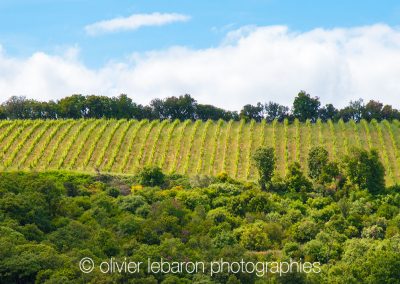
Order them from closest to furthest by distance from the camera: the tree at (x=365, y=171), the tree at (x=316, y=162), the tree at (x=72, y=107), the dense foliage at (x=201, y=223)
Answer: the dense foliage at (x=201, y=223) → the tree at (x=365, y=171) → the tree at (x=316, y=162) → the tree at (x=72, y=107)

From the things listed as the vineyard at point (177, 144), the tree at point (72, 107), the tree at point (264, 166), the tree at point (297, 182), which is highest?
the tree at point (72, 107)

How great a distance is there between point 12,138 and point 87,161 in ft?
44.0

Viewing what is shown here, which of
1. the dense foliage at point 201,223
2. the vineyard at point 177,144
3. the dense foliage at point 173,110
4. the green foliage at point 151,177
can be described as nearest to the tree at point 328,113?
the dense foliage at point 173,110

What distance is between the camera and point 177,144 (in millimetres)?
93688

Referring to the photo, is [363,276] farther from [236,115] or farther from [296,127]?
[236,115]

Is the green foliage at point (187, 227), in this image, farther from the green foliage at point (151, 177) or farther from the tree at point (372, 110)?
the tree at point (372, 110)

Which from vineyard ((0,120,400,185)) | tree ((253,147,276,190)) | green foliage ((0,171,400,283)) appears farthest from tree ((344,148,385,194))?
tree ((253,147,276,190))

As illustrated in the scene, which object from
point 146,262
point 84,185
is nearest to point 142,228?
point 146,262

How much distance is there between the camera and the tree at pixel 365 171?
2963 inches

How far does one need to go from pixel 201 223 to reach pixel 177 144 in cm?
2959

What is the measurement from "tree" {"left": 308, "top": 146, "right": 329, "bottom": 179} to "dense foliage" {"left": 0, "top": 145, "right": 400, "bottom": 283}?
345 millimetres

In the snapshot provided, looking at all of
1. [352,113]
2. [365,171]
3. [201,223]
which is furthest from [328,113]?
[201,223]

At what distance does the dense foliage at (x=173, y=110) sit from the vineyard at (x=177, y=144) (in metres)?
11.5

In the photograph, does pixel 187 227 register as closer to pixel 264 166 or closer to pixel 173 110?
pixel 264 166
